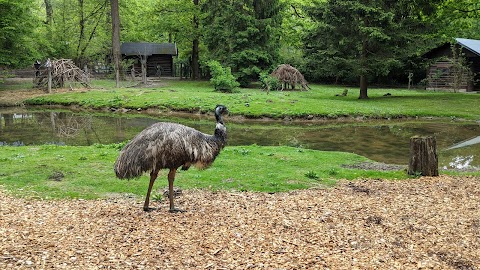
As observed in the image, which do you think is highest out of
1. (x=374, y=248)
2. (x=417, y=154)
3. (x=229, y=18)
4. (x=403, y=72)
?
(x=229, y=18)

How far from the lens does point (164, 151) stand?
324 inches

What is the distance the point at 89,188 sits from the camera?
10672mm

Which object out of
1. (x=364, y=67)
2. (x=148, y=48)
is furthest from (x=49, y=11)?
(x=364, y=67)

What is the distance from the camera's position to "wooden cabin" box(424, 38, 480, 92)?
135ft

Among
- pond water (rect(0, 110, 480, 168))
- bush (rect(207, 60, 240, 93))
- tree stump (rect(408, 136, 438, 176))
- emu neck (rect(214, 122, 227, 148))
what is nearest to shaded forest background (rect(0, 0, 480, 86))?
bush (rect(207, 60, 240, 93))

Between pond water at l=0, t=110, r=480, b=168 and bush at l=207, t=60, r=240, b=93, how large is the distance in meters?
8.79

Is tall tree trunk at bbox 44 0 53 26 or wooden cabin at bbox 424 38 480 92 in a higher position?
tall tree trunk at bbox 44 0 53 26

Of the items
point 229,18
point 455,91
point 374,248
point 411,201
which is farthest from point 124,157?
point 455,91

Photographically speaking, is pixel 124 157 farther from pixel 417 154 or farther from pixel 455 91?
pixel 455 91

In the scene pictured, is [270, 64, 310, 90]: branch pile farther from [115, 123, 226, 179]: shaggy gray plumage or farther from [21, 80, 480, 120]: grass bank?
[115, 123, 226, 179]: shaggy gray plumage

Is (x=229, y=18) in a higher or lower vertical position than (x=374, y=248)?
higher

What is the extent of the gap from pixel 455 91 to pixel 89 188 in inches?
1536

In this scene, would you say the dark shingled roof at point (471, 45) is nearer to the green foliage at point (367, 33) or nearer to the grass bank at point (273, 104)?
the grass bank at point (273, 104)

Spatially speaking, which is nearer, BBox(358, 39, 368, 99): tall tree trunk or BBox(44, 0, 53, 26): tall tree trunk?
BBox(358, 39, 368, 99): tall tree trunk
